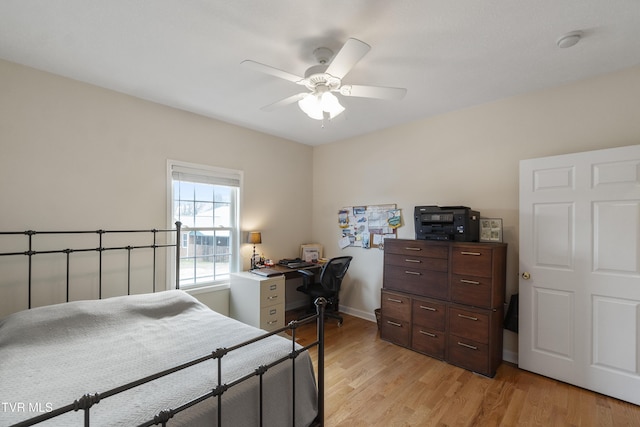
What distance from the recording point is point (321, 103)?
1.94m

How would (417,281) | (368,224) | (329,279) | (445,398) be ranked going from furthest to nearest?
(368,224) → (329,279) → (417,281) → (445,398)

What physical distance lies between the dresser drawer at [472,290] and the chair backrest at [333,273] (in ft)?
4.25

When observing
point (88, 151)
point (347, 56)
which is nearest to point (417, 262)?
point (347, 56)

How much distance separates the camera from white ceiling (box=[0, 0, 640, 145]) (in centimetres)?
160

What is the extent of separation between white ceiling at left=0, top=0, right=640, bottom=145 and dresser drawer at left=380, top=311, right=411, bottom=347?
92.8 inches

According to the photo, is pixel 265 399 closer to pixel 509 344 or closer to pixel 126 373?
pixel 126 373

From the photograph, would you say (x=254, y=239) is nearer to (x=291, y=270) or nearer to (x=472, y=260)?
(x=291, y=270)

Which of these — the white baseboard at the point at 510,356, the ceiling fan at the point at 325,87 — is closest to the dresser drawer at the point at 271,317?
the ceiling fan at the point at 325,87

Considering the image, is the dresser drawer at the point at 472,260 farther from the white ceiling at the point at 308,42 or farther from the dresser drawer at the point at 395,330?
the white ceiling at the point at 308,42

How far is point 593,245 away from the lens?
2.24 metres

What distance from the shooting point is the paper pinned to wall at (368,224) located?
141 inches

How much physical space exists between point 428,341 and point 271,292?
1724mm

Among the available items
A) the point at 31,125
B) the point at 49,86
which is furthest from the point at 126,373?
→ the point at 49,86

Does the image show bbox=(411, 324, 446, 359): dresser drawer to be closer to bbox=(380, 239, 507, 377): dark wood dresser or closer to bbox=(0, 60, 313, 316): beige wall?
bbox=(380, 239, 507, 377): dark wood dresser
